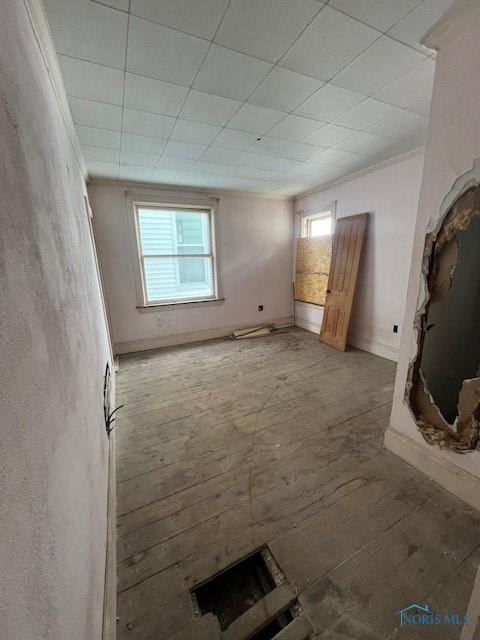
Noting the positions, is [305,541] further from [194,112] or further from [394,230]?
[394,230]

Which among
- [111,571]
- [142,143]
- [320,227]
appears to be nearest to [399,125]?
[320,227]

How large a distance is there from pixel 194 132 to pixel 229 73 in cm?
77

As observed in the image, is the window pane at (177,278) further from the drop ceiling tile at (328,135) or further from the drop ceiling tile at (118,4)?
the drop ceiling tile at (118,4)

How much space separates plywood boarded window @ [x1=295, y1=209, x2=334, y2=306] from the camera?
4102mm

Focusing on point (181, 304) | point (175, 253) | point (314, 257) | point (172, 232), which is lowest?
point (181, 304)

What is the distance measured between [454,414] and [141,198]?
13.5ft

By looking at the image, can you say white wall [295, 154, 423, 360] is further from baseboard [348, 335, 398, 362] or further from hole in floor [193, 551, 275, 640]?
hole in floor [193, 551, 275, 640]

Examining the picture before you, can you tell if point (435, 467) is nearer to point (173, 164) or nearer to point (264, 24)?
point (264, 24)

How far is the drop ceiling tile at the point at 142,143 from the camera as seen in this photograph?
2280mm

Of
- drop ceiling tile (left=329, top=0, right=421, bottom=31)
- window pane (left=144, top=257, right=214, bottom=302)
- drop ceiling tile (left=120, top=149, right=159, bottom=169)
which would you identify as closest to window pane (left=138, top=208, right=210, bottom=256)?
window pane (left=144, top=257, right=214, bottom=302)

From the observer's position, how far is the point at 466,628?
29.9 inches

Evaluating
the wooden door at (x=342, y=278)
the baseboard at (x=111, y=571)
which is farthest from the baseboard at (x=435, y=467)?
the wooden door at (x=342, y=278)

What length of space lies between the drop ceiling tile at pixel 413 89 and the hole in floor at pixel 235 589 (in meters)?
2.88

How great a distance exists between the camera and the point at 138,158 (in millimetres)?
2723
